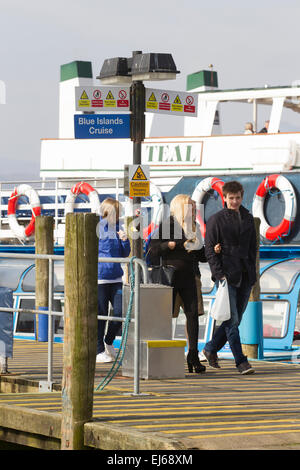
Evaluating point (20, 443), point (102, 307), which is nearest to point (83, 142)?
point (102, 307)

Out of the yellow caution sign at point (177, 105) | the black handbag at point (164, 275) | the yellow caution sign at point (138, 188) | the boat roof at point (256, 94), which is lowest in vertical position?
the black handbag at point (164, 275)

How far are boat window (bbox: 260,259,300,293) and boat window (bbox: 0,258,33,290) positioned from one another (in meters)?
4.01

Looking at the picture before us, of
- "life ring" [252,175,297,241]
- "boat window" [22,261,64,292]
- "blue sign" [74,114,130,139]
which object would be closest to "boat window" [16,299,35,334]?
"boat window" [22,261,64,292]

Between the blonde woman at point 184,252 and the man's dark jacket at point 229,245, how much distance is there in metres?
0.23

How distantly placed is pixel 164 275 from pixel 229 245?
0.68 meters

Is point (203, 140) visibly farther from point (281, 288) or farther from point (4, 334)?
point (4, 334)

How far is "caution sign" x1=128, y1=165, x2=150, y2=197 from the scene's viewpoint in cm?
1136

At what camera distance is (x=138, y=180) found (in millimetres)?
11406

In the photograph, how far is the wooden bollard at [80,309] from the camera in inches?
266

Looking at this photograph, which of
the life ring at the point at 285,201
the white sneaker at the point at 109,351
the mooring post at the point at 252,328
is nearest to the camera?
the white sneaker at the point at 109,351

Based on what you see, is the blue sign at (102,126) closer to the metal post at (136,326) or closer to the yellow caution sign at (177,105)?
the yellow caution sign at (177,105)

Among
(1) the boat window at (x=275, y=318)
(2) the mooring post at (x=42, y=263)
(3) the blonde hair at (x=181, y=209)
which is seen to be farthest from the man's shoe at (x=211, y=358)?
(2) the mooring post at (x=42, y=263)

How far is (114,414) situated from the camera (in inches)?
268

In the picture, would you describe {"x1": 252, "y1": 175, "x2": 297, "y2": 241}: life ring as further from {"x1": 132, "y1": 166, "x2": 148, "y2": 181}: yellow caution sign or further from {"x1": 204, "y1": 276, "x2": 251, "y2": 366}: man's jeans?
{"x1": 204, "y1": 276, "x2": 251, "y2": 366}: man's jeans
